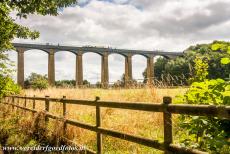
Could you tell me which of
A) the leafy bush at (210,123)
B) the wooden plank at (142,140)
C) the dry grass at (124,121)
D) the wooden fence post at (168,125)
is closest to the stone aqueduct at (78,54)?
the dry grass at (124,121)

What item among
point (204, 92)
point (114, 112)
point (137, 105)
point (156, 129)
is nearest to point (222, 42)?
point (204, 92)

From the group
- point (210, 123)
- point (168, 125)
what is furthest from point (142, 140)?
point (210, 123)

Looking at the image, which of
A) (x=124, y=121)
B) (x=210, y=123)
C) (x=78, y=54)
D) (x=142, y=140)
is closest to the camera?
(x=210, y=123)

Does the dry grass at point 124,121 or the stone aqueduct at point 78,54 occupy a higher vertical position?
the stone aqueduct at point 78,54

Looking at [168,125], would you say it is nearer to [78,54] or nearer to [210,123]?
[210,123]

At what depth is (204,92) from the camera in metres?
3.62

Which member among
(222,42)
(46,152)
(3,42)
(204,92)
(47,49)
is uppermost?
(47,49)

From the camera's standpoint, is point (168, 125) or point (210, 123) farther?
point (168, 125)

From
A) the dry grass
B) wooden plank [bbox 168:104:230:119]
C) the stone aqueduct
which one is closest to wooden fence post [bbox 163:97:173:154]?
wooden plank [bbox 168:104:230:119]

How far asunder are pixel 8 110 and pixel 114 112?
7826 millimetres

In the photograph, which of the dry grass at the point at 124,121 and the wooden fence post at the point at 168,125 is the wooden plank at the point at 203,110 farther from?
the dry grass at the point at 124,121

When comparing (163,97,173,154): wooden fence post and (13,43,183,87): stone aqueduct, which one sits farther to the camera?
(13,43,183,87): stone aqueduct

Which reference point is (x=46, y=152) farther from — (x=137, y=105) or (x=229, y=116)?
(x=229, y=116)

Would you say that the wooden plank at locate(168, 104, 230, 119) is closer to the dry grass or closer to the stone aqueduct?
the dry grass
